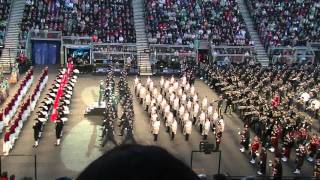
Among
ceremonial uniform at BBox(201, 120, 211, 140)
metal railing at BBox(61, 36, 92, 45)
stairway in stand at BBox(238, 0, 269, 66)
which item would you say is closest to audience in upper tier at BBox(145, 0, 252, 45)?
stairway in stand at BBox(238, 0, 269, 66)

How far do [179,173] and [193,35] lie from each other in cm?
3538

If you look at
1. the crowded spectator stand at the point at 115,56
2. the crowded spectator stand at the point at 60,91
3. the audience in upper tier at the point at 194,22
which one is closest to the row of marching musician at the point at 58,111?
the crowded spectator stand at the point at 60,91

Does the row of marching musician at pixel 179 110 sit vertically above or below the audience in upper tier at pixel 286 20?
below

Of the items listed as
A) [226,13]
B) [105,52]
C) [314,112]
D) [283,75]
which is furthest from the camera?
[226,13]

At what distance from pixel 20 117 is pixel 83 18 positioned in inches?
681

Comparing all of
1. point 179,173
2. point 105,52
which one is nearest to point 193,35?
point 105,52

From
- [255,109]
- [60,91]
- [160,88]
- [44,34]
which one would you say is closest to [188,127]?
[255,109]

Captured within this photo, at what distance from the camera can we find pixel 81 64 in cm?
3319

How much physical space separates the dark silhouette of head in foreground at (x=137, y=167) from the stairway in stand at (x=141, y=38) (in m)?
32.0

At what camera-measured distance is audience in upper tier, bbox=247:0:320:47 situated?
37562mm

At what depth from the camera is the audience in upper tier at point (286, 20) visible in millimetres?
37562

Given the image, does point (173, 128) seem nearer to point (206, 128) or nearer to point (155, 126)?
point (155, 126)

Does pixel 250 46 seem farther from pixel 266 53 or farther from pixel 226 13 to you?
pixel 226 13

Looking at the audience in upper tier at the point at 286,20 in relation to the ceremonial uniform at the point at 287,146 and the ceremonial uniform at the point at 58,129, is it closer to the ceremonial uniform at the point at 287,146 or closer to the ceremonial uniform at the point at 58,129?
the ceremonial uniform at the point at 287,146
